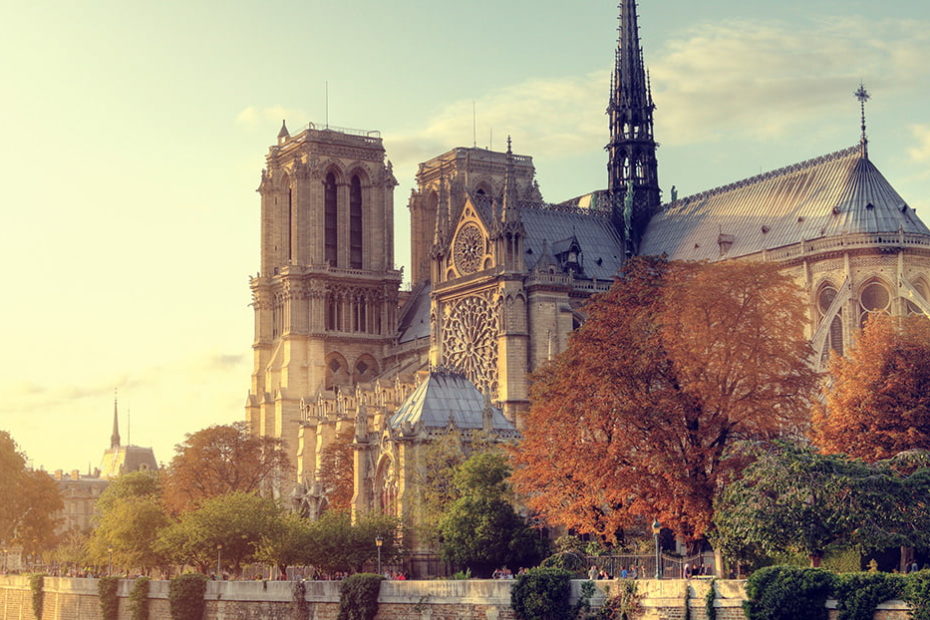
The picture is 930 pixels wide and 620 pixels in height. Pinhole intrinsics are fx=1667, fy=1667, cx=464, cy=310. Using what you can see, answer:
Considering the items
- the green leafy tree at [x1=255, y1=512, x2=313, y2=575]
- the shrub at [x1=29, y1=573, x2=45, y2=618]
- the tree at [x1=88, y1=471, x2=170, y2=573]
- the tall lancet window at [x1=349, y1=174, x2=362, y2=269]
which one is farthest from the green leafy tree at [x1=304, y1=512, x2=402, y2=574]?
the tall lancet window at [x1=349, y1=174, x2=362, y2=269]

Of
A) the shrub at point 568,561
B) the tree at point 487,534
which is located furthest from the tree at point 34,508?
the shrub at point 568,561

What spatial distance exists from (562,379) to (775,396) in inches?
318

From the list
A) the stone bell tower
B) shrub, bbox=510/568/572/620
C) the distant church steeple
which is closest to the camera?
shrub, bbox=510/568/572/620

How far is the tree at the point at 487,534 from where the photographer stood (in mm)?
63469

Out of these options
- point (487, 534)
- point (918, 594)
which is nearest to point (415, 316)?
point (487, 534)

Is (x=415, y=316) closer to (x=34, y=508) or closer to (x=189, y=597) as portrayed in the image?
(x=34, y=508)

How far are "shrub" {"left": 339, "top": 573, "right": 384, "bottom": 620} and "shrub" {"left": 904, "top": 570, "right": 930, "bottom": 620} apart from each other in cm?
2116

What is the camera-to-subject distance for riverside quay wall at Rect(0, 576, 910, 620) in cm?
4741

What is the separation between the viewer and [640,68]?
110 meters

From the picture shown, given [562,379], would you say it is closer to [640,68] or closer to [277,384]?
[640,68]

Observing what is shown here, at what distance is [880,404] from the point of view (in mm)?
61938

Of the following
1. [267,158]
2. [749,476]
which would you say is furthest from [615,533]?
[267,158]

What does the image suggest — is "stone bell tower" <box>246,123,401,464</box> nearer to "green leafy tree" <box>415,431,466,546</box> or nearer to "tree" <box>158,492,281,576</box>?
"tree" <box>158,492,281,576</box>

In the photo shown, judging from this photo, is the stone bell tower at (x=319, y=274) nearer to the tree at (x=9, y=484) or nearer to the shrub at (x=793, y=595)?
the tree at (x=9, y=484)
